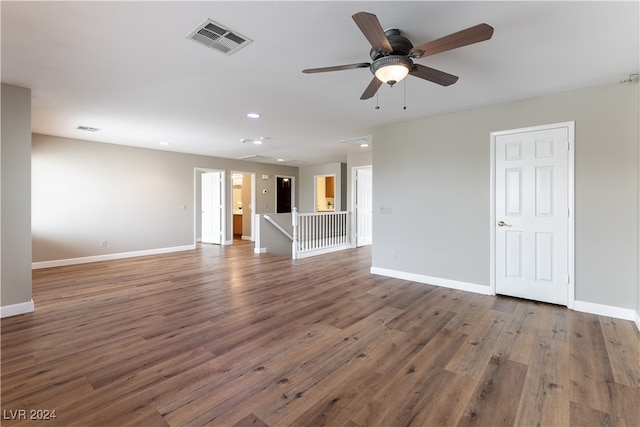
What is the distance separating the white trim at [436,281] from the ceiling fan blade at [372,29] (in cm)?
335

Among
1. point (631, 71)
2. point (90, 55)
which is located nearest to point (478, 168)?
point (631, 71)

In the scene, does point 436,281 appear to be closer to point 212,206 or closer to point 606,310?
point 606,310

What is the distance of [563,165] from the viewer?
336cm

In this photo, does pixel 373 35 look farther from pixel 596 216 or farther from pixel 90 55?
pixel 596 216

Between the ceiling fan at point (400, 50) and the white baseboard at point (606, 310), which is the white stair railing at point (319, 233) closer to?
the ceiling fan at point (400, 50)

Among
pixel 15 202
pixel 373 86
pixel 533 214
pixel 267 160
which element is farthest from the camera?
pixel 267 160

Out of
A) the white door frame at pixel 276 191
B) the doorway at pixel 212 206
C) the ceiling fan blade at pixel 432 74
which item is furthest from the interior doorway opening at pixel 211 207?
the ceiling fan blade at pixel 432 74

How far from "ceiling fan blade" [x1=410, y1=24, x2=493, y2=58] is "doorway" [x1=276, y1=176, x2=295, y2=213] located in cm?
813

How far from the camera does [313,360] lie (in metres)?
2.25

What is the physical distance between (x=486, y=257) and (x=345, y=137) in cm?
326

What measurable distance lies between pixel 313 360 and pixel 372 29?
7.65ft

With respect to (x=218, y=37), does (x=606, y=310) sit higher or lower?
lower

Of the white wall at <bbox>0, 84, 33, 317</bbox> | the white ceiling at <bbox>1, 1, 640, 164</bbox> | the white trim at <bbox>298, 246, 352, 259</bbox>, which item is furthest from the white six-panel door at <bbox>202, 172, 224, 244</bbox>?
the white wall at <bbox>0, 84, 33, 317</bbox>

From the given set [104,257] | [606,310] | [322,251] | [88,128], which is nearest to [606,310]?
[606,310]
